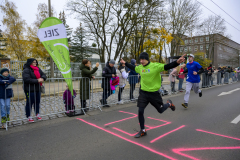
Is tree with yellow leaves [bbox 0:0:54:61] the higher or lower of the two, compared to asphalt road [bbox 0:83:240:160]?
higher

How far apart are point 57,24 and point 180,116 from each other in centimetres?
460

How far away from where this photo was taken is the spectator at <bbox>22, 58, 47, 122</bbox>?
461 centimetres

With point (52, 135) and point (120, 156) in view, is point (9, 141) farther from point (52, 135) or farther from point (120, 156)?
point (120, 156)

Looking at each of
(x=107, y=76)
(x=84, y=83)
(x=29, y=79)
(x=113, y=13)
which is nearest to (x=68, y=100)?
(x=84, y=83)

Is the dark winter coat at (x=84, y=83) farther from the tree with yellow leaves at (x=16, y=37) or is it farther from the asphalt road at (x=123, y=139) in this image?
the tree with yellow leaves at (x=16, y=37)

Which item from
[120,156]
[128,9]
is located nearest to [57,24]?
[120,156]

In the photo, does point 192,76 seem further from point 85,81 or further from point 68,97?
point 68,97

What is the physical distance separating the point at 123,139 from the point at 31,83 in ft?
9.82

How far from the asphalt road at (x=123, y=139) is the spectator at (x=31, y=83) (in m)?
0.58

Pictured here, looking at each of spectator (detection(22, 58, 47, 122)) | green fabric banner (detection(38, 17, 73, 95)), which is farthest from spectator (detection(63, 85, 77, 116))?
green fabric banner (detection(38, 17, 73, 95))

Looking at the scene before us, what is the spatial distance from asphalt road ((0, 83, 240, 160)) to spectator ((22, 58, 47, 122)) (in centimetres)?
58

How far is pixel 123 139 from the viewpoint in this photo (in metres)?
3.61

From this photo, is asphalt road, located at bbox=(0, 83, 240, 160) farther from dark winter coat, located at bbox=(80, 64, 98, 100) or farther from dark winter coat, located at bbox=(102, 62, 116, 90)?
dark winter coat, located at bbox=(102, 62, 116, 90)

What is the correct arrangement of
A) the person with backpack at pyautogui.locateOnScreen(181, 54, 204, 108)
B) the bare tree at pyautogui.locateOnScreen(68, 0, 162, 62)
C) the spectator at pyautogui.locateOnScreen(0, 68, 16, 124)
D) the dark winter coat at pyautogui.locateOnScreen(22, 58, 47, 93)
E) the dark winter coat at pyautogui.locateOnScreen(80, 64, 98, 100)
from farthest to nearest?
the bare tree at pyautogui.locateOnScreen(68, 0, 162, 62) < the person with backpack at pyautogui.locateOnScreen(181, 54, 204, 108) < the dark winter coat at pyautogui.locateOnScreen(80, 64, 98, 100) < the dark winter coat at pyautogui.locateOnScreen(22, 58, 47, 93) < the spectator at pyautogui.locateOnScreen(0, 68, 16, 124)
